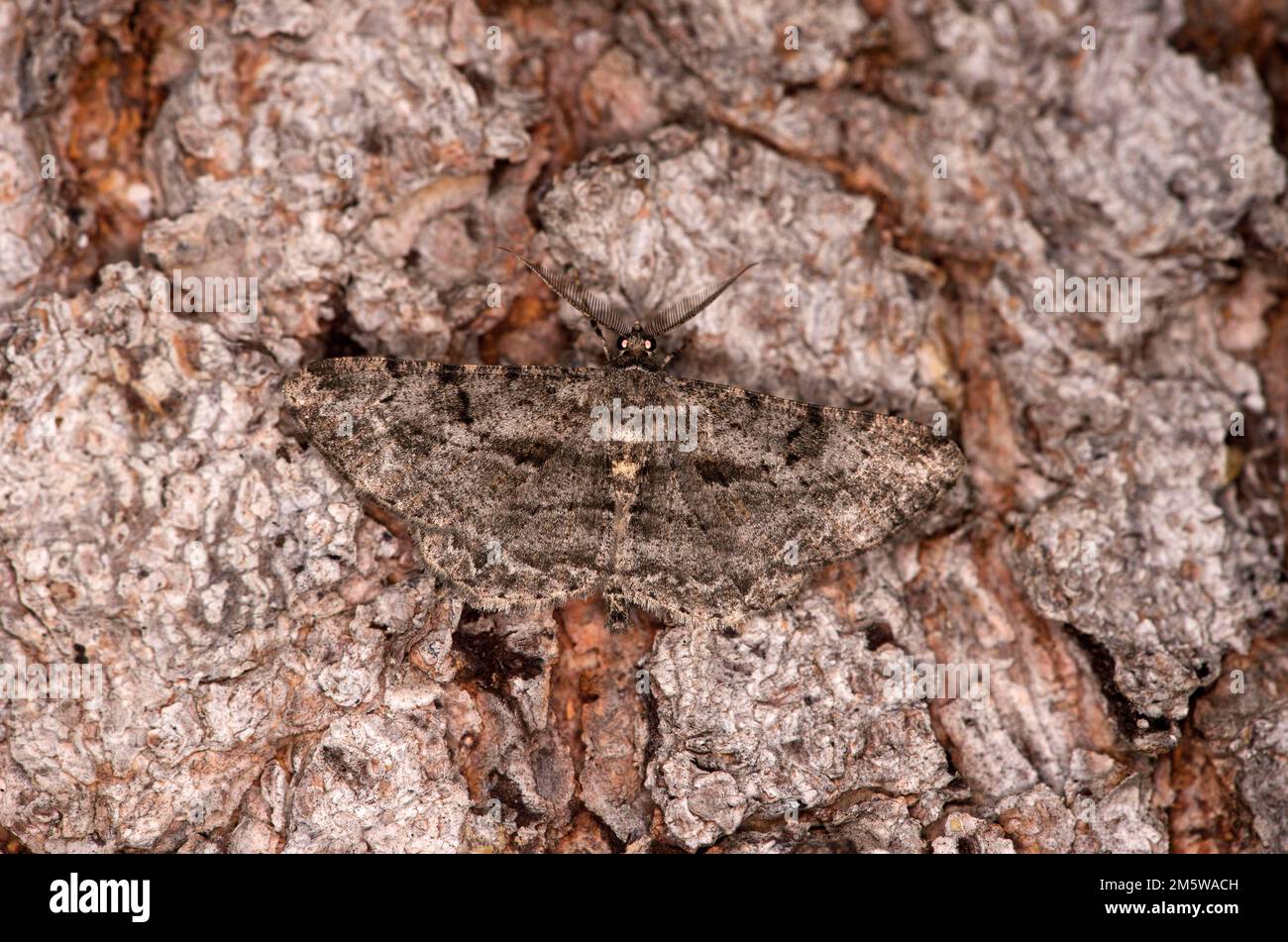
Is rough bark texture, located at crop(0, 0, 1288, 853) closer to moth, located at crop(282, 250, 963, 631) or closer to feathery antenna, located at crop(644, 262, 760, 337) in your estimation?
feathery antenna, located at crop(644, 262, 760, 337)

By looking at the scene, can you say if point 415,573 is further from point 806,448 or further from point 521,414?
point 806,448

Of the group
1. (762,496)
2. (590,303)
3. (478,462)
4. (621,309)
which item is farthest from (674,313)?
(478,462)

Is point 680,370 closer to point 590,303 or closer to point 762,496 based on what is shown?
point 590,303

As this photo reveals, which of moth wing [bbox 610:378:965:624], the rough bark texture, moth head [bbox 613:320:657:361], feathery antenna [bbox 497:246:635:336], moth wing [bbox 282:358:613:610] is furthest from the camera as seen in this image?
feathery antenna [bbox 497:246:635:336]

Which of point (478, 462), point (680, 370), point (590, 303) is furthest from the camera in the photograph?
point (680, 370)

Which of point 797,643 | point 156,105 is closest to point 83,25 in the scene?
point 156,105

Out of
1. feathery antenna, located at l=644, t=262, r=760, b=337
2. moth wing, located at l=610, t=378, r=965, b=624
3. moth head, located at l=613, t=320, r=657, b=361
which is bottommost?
moth wing, located at l=610, t=378, r=965, b=624

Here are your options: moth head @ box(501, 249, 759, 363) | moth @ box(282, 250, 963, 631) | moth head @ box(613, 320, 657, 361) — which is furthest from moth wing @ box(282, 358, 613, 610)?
moth head @ box(501, 249, 759, 363)
